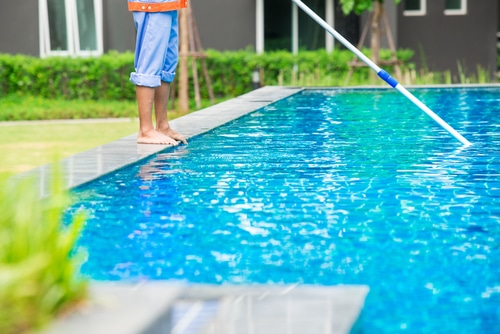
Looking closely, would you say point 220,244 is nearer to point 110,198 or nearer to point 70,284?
point 110,198

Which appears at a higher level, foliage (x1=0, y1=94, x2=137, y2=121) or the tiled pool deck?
the tiled pool deck

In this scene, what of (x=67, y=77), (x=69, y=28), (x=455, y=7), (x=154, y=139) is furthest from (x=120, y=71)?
(x=154, y=139)

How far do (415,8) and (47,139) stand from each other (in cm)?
914

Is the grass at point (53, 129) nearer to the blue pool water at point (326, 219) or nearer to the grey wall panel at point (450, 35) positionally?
the blue pool water at point (326, 219)

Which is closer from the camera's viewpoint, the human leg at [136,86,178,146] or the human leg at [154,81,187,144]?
the human leg at [136,86,178,146]

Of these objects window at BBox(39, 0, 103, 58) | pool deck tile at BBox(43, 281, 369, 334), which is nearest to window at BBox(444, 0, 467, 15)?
window at BBox(39, 0, 103, 58)

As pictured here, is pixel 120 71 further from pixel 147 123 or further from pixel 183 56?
pixel 147 123

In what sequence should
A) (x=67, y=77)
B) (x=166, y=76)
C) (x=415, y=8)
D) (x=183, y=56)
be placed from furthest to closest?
(x=415, y=8)
(x=67, y=77)
(x=183, y=56)
(x=166, y=76)

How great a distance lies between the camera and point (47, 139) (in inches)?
474

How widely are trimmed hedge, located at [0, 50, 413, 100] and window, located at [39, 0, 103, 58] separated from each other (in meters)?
1.06

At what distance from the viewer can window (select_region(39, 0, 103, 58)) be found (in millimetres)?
18469

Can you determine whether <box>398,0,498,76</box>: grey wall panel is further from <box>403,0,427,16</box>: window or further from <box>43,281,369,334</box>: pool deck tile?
<box>43,281,369,334</box>: pool deck tile

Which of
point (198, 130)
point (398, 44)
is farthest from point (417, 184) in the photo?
point (398, 44)

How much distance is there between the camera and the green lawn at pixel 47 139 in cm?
995
